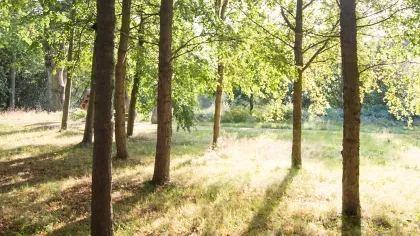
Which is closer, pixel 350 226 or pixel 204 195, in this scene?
pixel 350 226

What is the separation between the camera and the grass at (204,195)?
6.58 m

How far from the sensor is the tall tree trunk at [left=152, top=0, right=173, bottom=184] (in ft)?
30.1

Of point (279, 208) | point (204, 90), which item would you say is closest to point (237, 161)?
point (204, 90)

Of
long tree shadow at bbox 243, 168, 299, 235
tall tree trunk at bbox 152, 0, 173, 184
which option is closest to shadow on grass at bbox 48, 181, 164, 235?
tall tree trunk at bbox 152, 0, 173, 184

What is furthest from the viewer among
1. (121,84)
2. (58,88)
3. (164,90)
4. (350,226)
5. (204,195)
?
(58,88)

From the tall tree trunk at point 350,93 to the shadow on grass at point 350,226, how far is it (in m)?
0.07

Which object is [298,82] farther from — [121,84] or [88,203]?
[88,203]

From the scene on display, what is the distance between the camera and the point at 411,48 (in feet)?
27.0

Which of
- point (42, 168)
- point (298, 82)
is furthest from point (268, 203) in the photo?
point (42, 168)

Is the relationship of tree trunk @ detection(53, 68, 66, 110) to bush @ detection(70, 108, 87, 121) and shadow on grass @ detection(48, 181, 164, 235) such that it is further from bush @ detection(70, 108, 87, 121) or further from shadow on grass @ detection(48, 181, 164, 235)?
shadow on grass @ detection(48, 181, 164, 235)

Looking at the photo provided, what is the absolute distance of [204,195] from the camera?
8.55m

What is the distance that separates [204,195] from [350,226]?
337cm

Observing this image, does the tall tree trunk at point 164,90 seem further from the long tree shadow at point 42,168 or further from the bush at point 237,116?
the bush at point 237,116

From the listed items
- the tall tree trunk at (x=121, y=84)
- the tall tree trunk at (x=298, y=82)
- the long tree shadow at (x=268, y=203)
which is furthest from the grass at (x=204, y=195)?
the tall tree trunk at (x=298, y=82)
